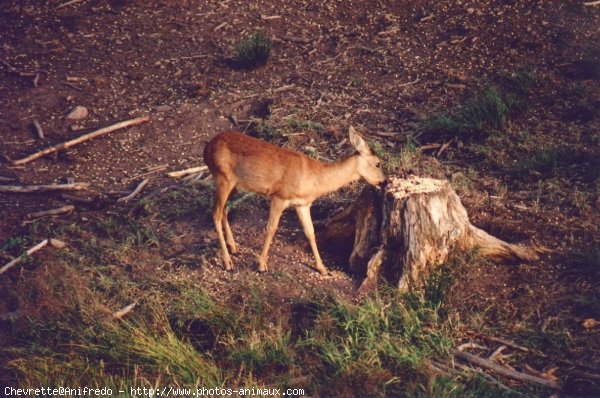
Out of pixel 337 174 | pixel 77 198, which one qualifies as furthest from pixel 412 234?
pixel 77 198

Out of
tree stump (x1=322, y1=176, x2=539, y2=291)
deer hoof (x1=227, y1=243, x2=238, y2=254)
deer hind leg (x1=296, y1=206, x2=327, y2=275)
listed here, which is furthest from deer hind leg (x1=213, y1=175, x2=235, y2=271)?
tree stump (x1=322, y1=176, x2=539, y2=291)

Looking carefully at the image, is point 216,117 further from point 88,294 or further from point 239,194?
point 88,294

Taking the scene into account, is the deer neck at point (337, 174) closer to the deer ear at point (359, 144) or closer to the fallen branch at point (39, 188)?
the deer ear at point (359, 144)

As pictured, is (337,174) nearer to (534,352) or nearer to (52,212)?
(534,352)

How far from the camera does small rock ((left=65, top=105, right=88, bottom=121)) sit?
9406 mm

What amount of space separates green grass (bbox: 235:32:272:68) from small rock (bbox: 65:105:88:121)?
2.36 m

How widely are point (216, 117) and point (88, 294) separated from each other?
379cm

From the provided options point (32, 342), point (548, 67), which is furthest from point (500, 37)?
point (32, 342)

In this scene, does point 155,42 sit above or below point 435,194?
below

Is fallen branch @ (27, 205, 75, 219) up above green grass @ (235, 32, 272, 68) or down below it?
below

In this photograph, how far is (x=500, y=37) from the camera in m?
10.0

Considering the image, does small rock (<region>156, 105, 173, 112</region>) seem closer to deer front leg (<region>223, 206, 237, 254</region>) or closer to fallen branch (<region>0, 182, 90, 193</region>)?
fallen branch (<region>0, 182, 90, 193</region>)

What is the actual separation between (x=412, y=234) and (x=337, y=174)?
1.00 meters

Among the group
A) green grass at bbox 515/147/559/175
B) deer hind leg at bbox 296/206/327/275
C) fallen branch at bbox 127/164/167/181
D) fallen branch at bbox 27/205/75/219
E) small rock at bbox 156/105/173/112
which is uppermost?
green grass at bbox 515/147/559/175
